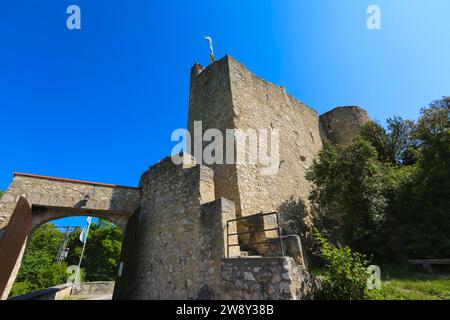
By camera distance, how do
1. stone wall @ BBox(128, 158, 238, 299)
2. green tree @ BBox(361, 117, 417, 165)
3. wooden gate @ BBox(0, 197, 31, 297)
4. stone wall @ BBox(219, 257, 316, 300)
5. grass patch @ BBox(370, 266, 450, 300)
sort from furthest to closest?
1. green tree @ BBox(361, 117, 417, 165)
2. wooden gate @ BBox(0, 197, 31, 297)
3. stone wall @ BBox(128, 158, 238, 299)
4. grass patch @ BBox(370, 266, 450, 300)
5. stone wall @ BBox(219, 257, 316, 300)

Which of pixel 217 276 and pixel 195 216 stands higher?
pixel 195 216

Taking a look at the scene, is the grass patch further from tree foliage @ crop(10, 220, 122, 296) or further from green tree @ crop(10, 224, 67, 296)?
tree foliage @ crop(10, 220, 122, 296)

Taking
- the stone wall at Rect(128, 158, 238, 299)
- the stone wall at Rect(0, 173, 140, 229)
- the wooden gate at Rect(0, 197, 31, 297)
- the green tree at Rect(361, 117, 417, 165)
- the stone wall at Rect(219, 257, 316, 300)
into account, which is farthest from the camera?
the green tree at Rect(361, 117, 417, 165)

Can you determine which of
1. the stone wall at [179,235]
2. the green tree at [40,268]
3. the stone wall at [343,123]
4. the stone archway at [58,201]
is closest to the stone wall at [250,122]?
the stone wall at [179,235]

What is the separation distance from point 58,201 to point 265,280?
679 centimetres

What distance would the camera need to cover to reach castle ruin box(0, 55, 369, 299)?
14.9 feet

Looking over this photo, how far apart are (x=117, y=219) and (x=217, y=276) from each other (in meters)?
4.76

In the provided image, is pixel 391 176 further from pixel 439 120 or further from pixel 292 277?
pixel 292 277

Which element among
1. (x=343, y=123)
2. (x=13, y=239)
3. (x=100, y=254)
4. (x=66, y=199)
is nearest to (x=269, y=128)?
(x=66, y=199)

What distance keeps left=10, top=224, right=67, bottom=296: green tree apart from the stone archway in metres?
13.9

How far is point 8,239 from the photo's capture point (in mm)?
5750

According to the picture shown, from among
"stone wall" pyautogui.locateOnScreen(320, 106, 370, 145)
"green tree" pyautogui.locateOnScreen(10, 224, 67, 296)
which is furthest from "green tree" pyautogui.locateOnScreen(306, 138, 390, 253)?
"green tree" pyautogui.locateOnScreen(10, 224, 67, 296)
